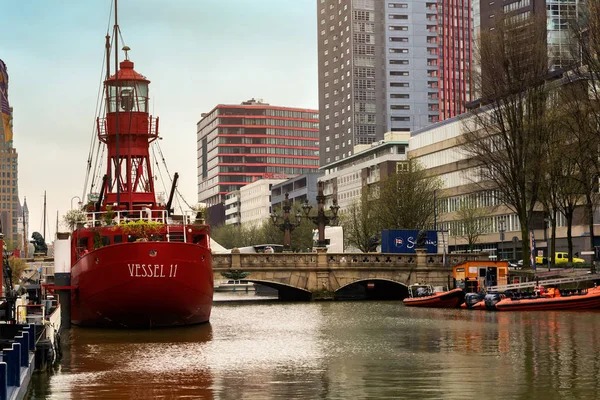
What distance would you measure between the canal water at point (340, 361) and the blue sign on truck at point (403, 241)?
3967 cm

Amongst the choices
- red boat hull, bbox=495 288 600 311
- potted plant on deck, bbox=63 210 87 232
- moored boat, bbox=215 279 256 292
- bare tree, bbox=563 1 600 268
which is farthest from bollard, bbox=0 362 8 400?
moored boat, bbox=215 279 256 292

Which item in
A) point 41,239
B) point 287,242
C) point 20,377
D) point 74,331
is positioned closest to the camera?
point 20,377

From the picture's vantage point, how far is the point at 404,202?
111 m

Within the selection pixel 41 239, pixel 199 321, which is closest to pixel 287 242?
pixel 41 239

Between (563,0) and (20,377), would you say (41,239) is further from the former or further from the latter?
(563,0)

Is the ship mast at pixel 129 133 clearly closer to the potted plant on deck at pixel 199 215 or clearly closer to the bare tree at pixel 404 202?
the potted plant on deck at pixel 199 215

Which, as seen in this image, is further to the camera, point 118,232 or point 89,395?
point 118,232

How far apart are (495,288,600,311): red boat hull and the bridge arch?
29529 millimetres

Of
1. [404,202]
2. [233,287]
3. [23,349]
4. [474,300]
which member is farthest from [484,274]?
[233,287]

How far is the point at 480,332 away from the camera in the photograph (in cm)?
4531

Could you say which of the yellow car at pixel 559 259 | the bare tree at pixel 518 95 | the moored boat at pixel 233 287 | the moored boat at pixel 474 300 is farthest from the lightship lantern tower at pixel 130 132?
the moored boat at pixel 233 287

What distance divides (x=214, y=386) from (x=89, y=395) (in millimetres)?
3259

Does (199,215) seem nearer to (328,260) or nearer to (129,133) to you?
(129,133)

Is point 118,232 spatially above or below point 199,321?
above
